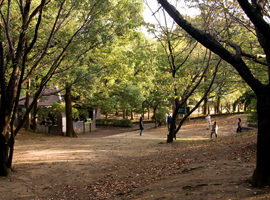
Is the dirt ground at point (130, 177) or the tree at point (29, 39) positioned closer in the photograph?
the dirt ground at point (130, 177)

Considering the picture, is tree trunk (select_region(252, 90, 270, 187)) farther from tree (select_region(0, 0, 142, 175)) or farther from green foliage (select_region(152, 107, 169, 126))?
green foliage (select_region(152, 107, 169, 126))

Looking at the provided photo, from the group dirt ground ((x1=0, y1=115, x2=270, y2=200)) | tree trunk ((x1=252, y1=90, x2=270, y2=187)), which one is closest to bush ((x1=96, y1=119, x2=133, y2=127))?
dirt ground ((x1=0, y1=115, x2=270, y2=200))


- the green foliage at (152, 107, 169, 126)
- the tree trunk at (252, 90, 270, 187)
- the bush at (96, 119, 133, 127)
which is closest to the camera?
the tree trunk at (252, 90, 270, 187)

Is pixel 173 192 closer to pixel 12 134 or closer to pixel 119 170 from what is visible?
pixel 119 170

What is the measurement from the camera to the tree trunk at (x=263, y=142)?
459 centimetres

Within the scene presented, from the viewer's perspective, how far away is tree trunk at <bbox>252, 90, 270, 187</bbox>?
4.59m

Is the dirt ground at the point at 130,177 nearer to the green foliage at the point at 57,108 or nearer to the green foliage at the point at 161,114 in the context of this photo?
the green foliage at the point at 57,108

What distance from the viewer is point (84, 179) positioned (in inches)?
315

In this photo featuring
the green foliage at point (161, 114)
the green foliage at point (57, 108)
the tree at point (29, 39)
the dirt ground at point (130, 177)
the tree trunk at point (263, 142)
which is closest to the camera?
the tree trunk at point (263, 142)

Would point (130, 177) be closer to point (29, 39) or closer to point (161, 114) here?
point (29, 39)

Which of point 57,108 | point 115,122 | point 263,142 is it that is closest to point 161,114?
point 115,122

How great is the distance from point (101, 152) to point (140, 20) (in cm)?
688

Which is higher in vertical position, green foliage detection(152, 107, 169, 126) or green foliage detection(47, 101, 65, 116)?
green foliage detection(47, 101, 65, 116)

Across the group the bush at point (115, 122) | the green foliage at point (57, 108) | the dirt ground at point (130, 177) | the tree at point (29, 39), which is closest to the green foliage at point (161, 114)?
the bush at point (115, 122)
